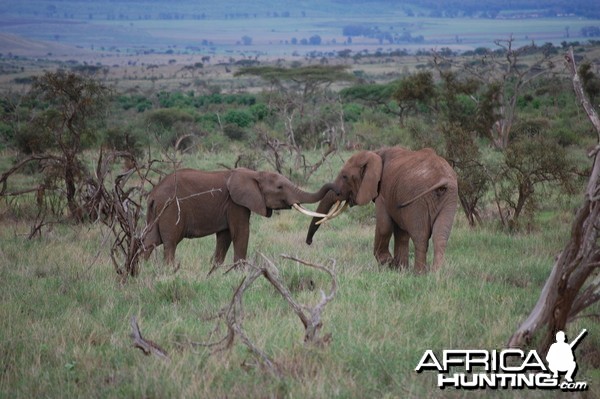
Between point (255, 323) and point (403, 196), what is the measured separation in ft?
11.0

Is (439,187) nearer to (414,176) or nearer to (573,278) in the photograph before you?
(414,176)

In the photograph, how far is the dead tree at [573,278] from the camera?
582 centimetres

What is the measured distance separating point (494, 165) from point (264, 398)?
389 inches

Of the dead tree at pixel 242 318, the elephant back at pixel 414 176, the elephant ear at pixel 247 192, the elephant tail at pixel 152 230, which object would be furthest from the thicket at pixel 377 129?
the dead tree at pixel 242 318

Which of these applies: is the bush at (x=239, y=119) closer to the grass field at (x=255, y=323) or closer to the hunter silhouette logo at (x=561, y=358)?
the grass field at (x=255, y=323)

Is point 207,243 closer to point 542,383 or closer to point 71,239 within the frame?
point 71,239

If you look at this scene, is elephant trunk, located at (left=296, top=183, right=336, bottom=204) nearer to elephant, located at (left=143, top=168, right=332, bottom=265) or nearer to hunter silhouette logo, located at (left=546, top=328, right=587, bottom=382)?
elephant, located at (left=143, top=168, right=332, bottom=265)

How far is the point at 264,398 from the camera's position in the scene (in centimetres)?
555

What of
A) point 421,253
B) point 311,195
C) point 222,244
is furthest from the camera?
point 222,244

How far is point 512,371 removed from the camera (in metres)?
5.89

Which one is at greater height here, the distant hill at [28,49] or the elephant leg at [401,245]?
the elephant leg at [401,245]

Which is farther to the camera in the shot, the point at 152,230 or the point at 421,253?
the point at 152,230

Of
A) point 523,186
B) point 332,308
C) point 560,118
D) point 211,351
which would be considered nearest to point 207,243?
point 523,186

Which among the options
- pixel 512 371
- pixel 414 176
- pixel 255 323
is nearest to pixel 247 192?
pixel 414 176
